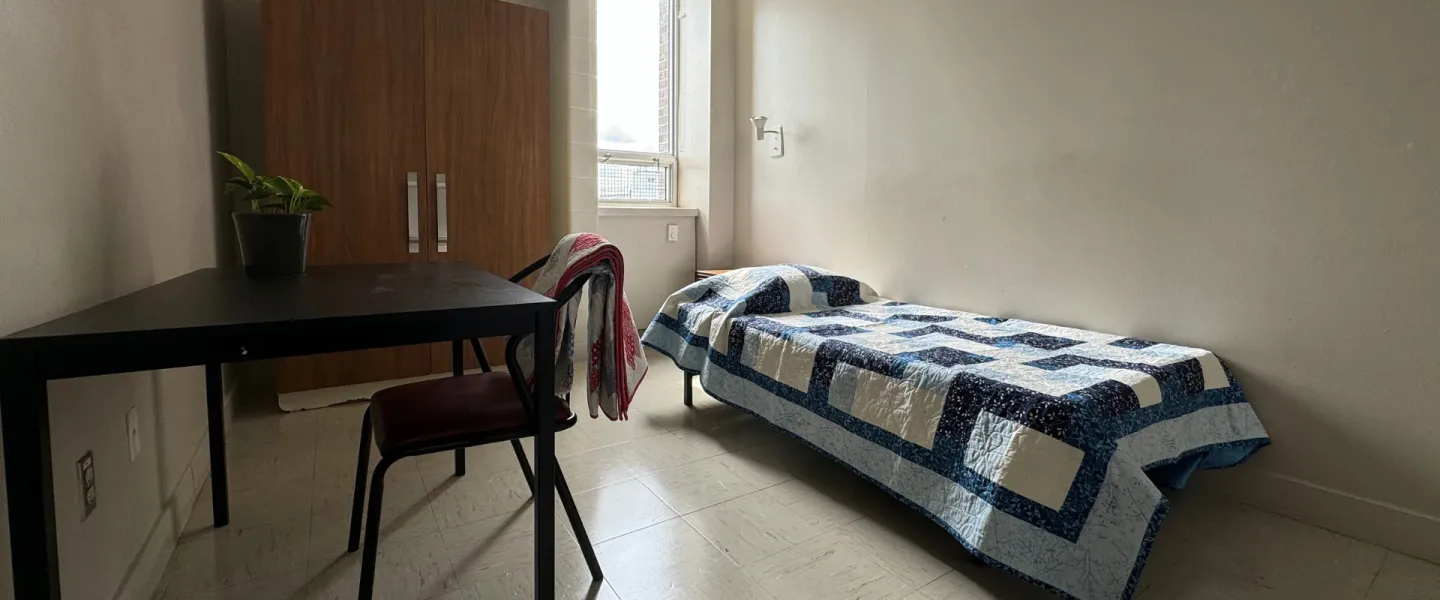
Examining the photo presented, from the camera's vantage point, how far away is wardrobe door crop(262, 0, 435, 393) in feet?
8.41

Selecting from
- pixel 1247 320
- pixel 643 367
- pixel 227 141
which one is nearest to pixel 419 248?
pixel 227 141

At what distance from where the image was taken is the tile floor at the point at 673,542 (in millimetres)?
1486

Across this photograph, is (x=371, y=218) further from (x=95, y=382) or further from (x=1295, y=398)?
(x=1295, y=398)

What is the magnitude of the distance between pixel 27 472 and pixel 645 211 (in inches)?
124

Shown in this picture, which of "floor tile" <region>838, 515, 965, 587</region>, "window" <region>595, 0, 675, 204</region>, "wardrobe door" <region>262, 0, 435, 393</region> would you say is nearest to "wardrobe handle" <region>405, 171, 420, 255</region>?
"wardrobe door" <region>262, 0, 435, 393</region>

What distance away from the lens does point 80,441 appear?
1.16 meters

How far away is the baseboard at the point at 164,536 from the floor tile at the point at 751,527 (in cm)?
121

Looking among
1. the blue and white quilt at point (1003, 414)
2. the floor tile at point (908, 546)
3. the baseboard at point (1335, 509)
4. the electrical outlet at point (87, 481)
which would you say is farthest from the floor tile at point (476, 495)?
the baseboard at point (1335, 509)

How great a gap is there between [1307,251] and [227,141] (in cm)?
378

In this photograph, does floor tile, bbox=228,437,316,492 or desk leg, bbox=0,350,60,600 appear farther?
floor tile, bbox=228,437,316,492

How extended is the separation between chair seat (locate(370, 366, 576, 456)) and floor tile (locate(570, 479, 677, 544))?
468 millimetres

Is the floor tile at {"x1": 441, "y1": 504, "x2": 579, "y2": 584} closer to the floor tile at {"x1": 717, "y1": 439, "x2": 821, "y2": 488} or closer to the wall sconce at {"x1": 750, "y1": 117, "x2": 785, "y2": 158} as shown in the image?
the floor tile at {"x1": 717, "y1": 439, "x2": 821, "y2": 488}

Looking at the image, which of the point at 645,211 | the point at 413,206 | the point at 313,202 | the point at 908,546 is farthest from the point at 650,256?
the point at 908,546

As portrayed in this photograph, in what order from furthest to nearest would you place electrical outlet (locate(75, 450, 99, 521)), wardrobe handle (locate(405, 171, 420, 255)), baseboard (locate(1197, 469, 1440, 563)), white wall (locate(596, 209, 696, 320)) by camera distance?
white wall (locate(596, 209, 696, 320))
wardrobe handle (locate(405, 171, 420, 255))
baseboard (locate(1197, 469, 1440, 563))
electrical outlet (locate(75, 450, 99, 521))
